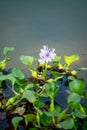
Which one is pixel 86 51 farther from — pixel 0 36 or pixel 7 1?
Answer: pixel 7 1

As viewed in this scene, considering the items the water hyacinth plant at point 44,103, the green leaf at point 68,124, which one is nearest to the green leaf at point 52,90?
the water hyacinth plant at point 44,103

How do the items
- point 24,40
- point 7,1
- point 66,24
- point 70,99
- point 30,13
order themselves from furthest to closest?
point 7,1, point 30,13, point 66,24, point 24,40, point 70,99

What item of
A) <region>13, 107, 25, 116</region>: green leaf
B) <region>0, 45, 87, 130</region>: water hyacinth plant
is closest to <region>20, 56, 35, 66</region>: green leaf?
<region>0, 45, 87, 130</region>: water hyacinth plant

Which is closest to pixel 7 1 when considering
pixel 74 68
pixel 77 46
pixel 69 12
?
pixel 69 12

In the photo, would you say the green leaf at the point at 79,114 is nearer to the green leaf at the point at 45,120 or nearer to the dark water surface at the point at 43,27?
the green leaf at the point at 45,120

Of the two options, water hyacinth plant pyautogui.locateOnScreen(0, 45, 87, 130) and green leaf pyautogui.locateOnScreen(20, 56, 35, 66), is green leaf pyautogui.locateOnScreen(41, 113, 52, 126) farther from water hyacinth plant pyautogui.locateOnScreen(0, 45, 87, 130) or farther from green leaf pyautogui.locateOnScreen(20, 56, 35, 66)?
green leaf pyautogui.locateOnScreen(20, 56, 35, 66)

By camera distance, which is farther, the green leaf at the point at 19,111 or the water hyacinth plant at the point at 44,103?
the green leaf at the point at 19,111

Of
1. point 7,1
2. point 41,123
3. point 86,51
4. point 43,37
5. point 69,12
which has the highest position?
point 7,1

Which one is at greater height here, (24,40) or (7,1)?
(7,1)
